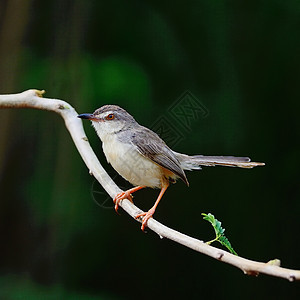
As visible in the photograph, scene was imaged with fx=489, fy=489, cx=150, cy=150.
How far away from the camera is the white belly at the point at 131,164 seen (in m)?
2.40

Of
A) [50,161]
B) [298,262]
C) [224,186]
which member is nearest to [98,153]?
[50,161]

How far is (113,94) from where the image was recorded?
355 centimetres

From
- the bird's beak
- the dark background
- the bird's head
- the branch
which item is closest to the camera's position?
the branch

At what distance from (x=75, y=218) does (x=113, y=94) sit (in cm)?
95

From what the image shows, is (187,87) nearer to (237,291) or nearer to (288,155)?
(288,155)

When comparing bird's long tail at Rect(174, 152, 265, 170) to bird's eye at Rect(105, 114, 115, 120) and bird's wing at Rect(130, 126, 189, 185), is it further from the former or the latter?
bird's eye at Rect(105, 114, 115, 120)

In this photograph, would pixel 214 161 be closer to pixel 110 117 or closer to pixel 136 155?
pixel 136 155

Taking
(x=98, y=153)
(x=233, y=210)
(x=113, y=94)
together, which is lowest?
(x=233, y=210)

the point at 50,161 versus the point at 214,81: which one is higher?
the point at 214,81

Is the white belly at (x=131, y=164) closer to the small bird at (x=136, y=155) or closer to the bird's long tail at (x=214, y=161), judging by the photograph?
the small bird at (x=136, y=155)

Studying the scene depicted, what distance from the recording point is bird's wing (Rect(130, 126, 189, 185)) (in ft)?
8.02

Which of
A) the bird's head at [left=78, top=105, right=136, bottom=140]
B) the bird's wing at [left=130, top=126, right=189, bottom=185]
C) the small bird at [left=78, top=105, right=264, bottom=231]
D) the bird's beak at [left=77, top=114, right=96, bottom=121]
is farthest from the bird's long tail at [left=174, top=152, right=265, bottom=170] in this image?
the bird's beak at [left=77, top=114, right=96, bottom=121]

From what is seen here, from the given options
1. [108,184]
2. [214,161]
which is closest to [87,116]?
[108,184]

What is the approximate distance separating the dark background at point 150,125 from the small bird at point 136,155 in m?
1.05
